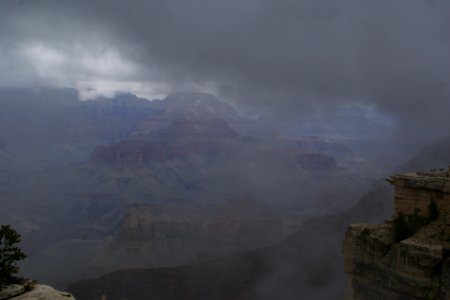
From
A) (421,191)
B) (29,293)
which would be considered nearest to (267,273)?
(421,191)

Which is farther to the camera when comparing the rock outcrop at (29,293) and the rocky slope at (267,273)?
the rocky slope at (267,273)

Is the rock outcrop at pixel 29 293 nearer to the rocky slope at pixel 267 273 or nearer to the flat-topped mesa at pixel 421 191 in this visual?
the flat-topped mesa at pixel 421 191

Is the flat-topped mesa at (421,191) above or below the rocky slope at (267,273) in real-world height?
above

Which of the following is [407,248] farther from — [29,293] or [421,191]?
[29,293]

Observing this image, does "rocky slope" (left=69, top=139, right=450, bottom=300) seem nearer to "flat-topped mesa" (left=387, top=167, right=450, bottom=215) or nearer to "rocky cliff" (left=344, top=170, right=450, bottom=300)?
"rocky cliff" (left=344, top=170, right=450, bottom=300)

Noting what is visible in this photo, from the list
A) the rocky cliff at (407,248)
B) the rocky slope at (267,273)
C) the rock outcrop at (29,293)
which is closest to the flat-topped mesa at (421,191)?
the rocky cliff at (407,248)

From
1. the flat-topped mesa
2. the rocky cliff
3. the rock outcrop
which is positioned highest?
the flat-topped mesa

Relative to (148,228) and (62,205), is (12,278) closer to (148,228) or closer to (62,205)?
(148,228)

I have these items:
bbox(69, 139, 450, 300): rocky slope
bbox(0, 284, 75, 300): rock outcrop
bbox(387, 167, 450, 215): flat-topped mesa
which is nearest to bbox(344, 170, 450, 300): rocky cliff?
bbox(387, 167, 450, 215): flat-topped mesa
